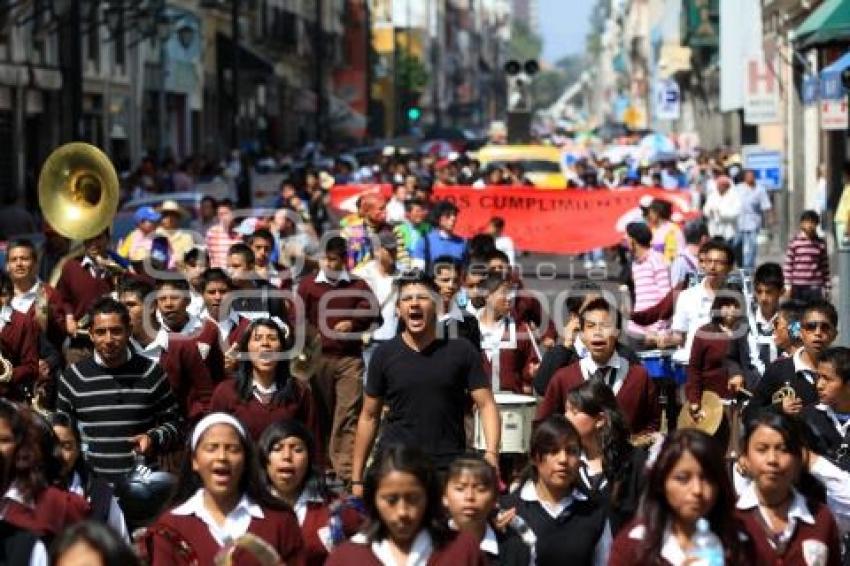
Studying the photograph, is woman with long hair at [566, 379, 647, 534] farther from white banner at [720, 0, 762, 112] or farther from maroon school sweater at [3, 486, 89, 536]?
white banner at [720, 0, 762, 112]

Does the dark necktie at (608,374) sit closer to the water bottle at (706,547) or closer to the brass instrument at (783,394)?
the brass instrument at (783,394)

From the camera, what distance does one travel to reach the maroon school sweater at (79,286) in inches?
532

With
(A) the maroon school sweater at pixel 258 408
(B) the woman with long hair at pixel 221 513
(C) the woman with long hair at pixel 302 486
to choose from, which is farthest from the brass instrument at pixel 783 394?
Result: (B) the woman with long hair at pixel 221 513

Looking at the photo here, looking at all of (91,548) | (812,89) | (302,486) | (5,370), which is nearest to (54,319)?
(5,370)

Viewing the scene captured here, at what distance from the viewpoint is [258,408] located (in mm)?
9094

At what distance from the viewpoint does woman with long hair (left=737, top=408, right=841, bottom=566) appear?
20.5 ft

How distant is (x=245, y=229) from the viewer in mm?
20250

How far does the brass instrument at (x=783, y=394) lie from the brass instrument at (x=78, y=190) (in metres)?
7.12

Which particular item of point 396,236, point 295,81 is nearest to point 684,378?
point 396,236

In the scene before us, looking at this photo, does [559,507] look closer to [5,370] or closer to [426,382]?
[426,382]

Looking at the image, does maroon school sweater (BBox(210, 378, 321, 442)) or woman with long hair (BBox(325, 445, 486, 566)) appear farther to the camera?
maroon school sweater (BBox(210, 378, 321, 442))

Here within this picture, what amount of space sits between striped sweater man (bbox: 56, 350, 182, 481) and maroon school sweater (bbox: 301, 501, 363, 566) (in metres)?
2.01

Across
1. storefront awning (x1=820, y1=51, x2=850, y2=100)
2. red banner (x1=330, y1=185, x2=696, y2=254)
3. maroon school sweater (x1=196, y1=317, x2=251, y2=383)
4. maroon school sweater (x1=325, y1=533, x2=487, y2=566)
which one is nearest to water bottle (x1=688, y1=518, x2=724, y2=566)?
maroon school sweater (x1=325, y1=533, x2=487, y2=566)

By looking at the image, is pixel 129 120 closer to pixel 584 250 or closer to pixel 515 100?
pixel 515 100
